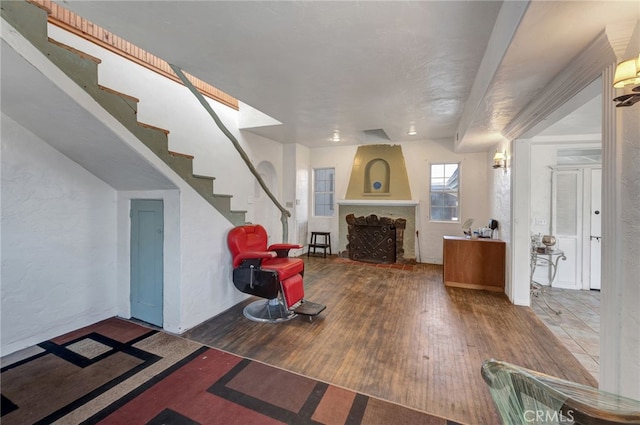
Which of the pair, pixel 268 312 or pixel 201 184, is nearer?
pixel 201 184

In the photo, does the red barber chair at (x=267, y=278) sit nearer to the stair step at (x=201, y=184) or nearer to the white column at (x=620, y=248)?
the stair step at (x=201, y=184)

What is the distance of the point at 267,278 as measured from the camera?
271 cm

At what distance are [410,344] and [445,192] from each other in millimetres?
3982

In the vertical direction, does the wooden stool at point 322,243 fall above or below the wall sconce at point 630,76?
below

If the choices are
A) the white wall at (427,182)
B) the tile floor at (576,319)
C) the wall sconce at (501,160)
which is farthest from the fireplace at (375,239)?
the tile floor at (576,319)

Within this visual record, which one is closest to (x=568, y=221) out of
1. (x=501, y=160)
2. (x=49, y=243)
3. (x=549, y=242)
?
(x=549, y=242)

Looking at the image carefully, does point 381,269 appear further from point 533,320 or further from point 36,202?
point 36,202

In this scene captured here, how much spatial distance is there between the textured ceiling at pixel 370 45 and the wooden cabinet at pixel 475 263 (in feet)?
5.63

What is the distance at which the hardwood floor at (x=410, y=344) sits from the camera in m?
1.81

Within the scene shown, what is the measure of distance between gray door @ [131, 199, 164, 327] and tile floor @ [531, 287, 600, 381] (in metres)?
3.91

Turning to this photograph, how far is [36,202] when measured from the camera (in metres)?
2.30


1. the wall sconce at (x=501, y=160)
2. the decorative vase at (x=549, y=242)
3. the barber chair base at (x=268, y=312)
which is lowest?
the barber chair base at (x=268, y=312)

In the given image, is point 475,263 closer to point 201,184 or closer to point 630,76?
point 630,76

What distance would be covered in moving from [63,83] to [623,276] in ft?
11.7
